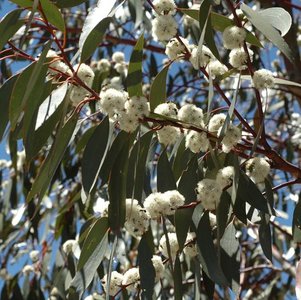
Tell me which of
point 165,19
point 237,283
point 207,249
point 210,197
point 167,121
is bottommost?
point 237,283

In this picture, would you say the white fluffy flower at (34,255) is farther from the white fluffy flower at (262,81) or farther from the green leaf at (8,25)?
the white fluffy flower at (262,81)

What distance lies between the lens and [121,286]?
1.49 meters

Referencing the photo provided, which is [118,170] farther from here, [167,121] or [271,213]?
[271,213]

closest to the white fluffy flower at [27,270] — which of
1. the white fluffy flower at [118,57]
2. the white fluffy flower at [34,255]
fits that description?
the white fluffy flower at [34,255]

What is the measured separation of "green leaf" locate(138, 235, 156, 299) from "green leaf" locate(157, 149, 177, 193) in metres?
0.12

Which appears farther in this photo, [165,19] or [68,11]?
[68,11]

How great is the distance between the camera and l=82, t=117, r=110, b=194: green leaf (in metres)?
1.43

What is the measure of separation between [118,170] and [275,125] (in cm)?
302

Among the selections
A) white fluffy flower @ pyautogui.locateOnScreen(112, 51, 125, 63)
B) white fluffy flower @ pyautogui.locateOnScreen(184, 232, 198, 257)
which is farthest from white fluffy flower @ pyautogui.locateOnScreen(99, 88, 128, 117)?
white fluffy flower @ pyautogui.locateOnScreen(112, 51, 125, 63)

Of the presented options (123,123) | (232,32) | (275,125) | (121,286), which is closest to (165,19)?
(232,32)

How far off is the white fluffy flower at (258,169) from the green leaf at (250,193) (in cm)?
2

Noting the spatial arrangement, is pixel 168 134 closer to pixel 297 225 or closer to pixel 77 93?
pixel 77 93

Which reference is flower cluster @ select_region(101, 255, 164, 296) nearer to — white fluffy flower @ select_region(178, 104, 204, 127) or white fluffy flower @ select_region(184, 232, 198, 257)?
white fluffy flower @ select_region(184, 232, 198, 257)

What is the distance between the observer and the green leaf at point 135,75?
1496 millimetres
